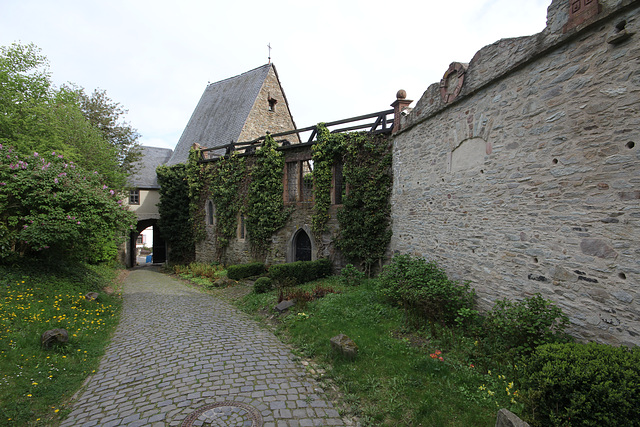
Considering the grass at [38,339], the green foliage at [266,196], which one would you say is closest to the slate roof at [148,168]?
the green foliage at [266,196]

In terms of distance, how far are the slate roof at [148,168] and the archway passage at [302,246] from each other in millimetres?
14750

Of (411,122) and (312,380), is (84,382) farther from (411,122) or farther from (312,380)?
(411,122)

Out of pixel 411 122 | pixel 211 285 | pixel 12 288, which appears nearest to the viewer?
pixel 12 288

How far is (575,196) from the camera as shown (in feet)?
14.4

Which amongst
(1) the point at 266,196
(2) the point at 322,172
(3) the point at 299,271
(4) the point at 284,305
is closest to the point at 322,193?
(2) the point at 322,172

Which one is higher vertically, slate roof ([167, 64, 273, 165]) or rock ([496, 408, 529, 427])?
slate roof ([167, 64, 273, 165])

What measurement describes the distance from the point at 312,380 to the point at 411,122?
758 centimetres

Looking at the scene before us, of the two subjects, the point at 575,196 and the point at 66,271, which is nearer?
the point at 575,196

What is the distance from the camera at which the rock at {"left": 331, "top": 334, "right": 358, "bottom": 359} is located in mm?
5211

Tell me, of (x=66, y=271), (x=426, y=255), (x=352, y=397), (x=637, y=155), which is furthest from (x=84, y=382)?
(x=637, y=155)

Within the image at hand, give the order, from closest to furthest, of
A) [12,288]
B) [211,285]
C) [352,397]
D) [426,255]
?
[352,397] < [12,288] < [426,255] < [211,285]

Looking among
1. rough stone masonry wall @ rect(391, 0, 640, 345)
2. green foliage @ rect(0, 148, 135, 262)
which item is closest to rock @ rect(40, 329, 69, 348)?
green foliage @ rect(0, 148, 135, 262)

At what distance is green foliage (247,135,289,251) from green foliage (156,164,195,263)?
6653 mm

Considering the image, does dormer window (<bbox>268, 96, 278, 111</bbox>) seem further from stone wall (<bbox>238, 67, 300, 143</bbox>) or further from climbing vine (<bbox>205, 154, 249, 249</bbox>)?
climbing vine (<bbox>205, 154, 249, 249</bbox>)
